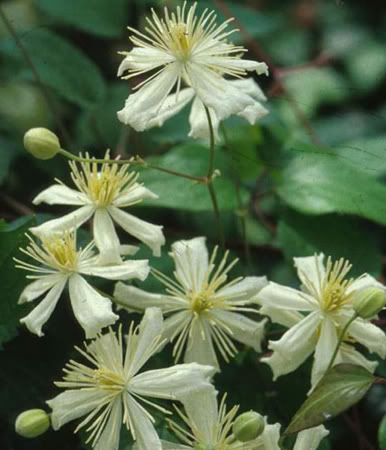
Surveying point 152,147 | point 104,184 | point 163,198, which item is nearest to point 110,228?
point 104,184

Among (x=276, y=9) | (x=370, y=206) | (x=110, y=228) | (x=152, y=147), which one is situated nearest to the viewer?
(x=110, y=228)

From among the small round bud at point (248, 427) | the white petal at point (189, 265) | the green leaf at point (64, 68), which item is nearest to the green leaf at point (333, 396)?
the small round bud at point (248, 427)

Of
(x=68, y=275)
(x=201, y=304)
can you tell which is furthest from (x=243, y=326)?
(x=68, y=275)

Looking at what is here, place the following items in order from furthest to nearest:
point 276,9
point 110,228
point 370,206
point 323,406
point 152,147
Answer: point 276,9, point 152,147, point 370,206, point 110,228, point 323,406

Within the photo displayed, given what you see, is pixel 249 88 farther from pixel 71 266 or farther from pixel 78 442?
pixel 78 442

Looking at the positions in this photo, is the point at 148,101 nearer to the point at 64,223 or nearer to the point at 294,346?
the point at 64,223

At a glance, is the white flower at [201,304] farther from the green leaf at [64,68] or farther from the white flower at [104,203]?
the green leaf at [64,68]

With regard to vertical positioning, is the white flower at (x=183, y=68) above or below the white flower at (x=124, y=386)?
above
